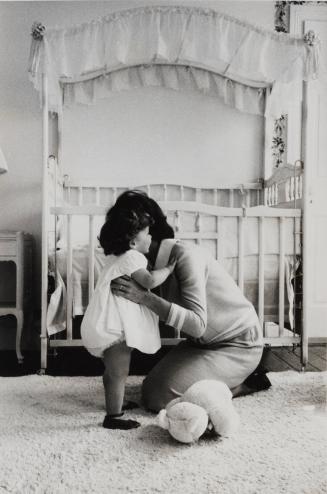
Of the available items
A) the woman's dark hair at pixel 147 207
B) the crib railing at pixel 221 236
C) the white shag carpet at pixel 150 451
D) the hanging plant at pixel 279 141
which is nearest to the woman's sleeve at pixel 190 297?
the woman's dark hair at pixel 147 207

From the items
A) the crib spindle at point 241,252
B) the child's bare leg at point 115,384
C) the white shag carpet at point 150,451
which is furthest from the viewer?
the crib spindle at point 241,252

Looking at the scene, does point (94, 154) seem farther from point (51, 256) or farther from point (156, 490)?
point (156, 490)

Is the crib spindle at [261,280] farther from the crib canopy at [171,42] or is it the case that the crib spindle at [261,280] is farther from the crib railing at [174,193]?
the crib railing at [174,193]

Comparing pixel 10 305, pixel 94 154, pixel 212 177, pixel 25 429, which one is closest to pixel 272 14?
pixel 212 177

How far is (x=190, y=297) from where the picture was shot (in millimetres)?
1694

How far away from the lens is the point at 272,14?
3.44m

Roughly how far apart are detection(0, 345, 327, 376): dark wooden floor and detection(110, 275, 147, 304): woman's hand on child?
79cm

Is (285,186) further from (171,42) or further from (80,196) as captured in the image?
(80,196)

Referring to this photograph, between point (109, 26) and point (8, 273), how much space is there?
1658mm

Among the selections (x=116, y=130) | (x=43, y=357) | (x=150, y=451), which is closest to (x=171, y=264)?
(x=150, y=451)

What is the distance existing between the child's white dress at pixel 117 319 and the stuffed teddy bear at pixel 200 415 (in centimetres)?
23

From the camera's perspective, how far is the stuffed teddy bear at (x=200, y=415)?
1409 mm

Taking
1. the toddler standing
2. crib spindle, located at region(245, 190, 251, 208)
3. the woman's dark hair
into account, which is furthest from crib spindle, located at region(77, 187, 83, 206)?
the toddler standing

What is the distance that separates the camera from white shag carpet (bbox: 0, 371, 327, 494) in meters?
1.19
